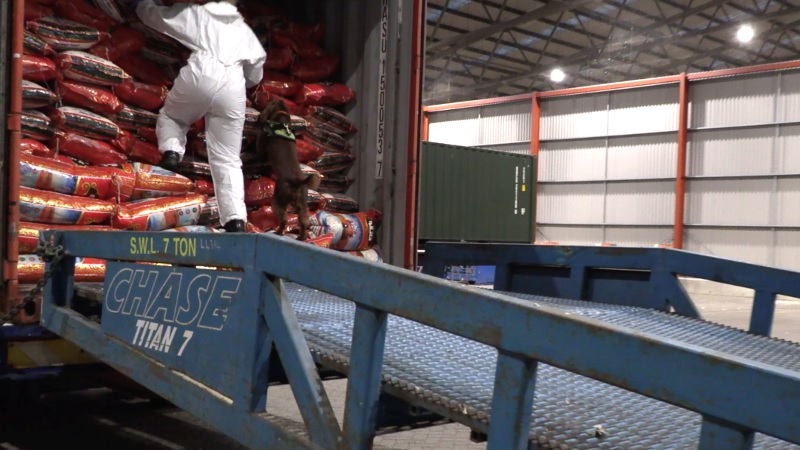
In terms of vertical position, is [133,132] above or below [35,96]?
below

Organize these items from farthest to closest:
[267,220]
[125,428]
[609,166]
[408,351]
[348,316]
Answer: [609,166] < [267,220] < [125,428] < [348,316] < [408,351]

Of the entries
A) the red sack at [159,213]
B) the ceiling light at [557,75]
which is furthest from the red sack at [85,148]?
the ceiling light at [557,75]

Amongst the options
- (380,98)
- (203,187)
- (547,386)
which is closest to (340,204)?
(380,98)

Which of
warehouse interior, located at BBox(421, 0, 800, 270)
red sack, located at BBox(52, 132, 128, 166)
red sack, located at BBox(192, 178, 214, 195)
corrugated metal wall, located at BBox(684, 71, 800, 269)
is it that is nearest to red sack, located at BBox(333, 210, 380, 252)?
red sack, located at BBox(192, 178, 214, 195)

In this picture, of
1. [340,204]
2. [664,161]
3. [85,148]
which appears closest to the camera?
[85,148]

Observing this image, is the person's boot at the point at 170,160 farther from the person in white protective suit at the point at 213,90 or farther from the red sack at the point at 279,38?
the red sack at the point at 279,38

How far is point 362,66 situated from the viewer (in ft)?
19.4

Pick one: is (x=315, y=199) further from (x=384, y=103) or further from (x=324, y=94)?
(x=384, y=103)

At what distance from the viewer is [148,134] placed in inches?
216

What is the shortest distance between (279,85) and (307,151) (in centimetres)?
60

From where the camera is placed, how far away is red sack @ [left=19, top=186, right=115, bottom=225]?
4160mm

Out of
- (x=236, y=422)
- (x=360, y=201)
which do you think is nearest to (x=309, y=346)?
(x=236, y=422)

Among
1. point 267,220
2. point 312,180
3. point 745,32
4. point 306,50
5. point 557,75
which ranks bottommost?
point 267,220

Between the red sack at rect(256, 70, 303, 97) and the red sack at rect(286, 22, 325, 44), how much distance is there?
0.34 m
